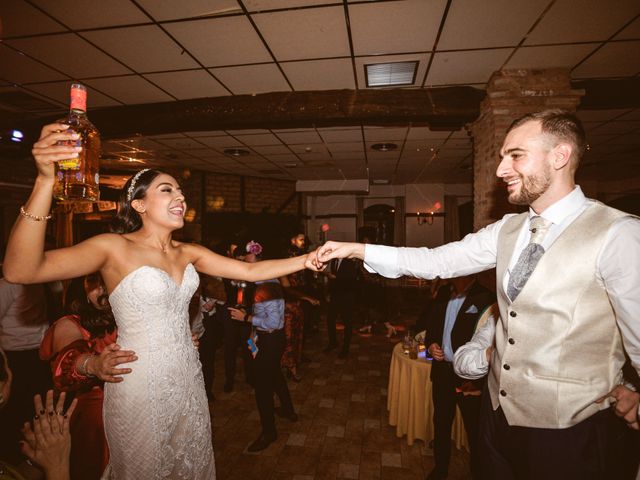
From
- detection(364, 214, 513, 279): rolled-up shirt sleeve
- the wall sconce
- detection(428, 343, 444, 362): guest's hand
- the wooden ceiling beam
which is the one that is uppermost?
the wooden ceiling beam

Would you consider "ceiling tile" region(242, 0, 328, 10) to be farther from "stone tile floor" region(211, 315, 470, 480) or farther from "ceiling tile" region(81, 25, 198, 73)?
"stone tile floor" region(211, 315, 470, 480)

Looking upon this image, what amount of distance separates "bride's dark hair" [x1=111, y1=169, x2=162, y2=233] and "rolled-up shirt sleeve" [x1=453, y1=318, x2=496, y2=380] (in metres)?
2.13

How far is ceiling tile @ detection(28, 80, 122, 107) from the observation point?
425 cm

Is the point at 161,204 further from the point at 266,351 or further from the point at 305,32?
the point at 305,32

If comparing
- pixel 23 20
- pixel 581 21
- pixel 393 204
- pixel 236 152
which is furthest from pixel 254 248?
pixel 393 204

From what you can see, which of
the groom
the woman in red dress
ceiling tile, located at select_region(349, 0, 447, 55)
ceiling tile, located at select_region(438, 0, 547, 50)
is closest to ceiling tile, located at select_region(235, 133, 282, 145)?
ceiling tile, located at select_region(349, 0, 447, 55)

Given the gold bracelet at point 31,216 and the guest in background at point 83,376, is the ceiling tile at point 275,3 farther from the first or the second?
the guest in background at point 83,376

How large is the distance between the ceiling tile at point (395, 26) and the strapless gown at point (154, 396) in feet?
9.06

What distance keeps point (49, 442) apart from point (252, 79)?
13.3 ft

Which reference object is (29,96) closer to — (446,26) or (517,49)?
(446,26)

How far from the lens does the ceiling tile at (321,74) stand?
3.67 meters

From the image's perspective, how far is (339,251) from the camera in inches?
74.1

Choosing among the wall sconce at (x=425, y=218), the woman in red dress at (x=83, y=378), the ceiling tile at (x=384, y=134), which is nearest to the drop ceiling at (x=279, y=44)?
the ceiling tile at (x=384, y=134)

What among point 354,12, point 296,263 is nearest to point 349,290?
point 296,263
